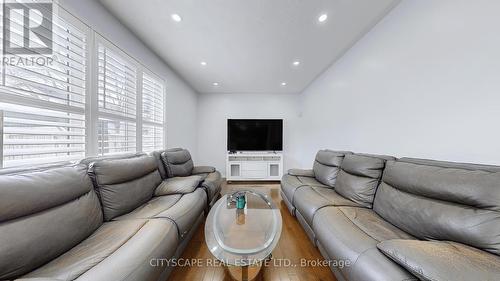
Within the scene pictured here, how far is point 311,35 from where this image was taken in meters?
2.14

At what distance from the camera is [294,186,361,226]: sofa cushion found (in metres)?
1.67

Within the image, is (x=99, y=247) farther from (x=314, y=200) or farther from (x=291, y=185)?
(x=291, y=185)

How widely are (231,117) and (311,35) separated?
302 cm

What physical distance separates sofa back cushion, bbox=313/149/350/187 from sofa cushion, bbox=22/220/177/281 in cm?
205

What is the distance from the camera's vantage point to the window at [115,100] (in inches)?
71.6

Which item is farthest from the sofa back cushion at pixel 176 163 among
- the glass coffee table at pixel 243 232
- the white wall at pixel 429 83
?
the white wall at pixel 429 83

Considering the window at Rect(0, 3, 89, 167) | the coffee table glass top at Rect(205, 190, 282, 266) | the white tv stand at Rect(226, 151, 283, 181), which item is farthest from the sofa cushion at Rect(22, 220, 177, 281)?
the white tv stand at Rect(226, 151, 283, 181)

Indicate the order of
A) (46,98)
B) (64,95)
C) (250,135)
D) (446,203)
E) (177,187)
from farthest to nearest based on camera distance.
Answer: (250,135) < (177,187) < (64,95) < (46,98) < (446,203)

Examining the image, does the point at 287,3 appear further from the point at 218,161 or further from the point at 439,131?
the point at 218,161

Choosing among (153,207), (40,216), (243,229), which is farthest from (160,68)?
(243,229)

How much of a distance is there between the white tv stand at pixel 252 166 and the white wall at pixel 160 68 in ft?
3.59

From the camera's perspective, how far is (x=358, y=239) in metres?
1.11

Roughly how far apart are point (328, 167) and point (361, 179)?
0.67m

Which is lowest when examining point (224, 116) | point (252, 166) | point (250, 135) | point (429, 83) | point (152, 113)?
point (252, 166)
